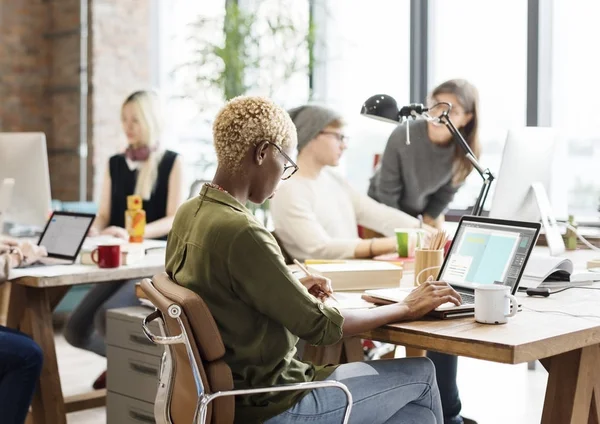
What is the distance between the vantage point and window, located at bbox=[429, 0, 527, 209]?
4941 millimetres

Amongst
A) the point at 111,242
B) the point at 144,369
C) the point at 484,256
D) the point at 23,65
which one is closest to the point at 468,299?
the point at 484,256

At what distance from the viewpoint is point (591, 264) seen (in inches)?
113

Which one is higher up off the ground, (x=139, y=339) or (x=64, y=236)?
(x=64, y=236)

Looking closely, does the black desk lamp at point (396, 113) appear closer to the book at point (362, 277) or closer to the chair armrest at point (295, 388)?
the book at point (362, 277)

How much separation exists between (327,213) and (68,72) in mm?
4392

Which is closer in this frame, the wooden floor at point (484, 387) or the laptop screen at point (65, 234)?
the laptop screen at point (65, 234)

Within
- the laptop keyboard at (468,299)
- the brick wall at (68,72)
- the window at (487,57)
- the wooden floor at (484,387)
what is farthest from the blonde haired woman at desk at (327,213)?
the brick wall at (68,72)

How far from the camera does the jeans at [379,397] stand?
187 centimetres

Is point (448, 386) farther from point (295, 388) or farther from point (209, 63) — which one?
point (209, 63)

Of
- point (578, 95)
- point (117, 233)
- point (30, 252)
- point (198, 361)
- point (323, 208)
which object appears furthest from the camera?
point (578, 95)

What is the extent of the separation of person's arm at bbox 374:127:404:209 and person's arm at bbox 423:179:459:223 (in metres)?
0.15

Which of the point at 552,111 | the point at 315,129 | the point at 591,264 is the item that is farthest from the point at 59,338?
the point at 591,264

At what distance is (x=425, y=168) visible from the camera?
3.95m

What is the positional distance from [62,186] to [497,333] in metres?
5.94
